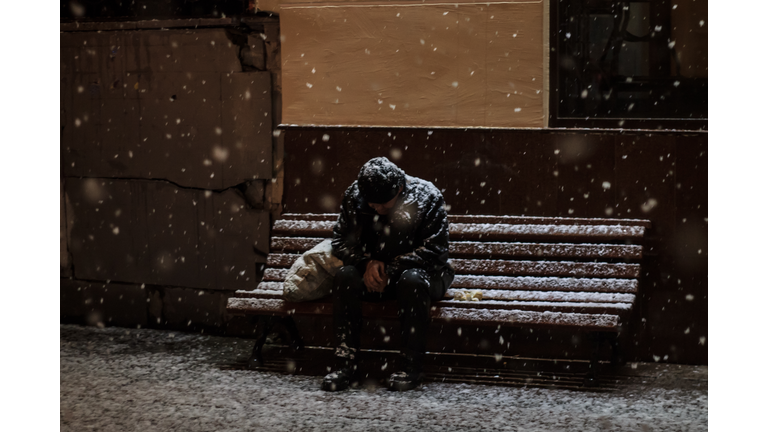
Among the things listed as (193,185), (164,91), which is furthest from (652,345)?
(164,91)

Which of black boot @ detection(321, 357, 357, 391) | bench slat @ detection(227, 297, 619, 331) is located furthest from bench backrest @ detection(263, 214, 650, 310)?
black boot @ detection(321, 357, 357, 391)

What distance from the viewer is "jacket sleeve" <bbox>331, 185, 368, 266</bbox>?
5609 mm

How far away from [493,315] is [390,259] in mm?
762

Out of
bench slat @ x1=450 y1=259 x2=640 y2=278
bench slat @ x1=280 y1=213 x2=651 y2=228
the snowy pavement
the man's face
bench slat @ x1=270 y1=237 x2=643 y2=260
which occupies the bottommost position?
the snowy pavement

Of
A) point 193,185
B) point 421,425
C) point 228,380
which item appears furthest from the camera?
point 193,185

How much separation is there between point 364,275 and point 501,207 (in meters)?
1.29

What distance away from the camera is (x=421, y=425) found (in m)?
4.68

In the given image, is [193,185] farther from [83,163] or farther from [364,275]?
[364,275]

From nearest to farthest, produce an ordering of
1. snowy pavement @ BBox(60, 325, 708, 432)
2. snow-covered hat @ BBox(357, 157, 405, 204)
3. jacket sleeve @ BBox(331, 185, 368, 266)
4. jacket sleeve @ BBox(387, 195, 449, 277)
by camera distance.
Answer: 1. snowy pavement @ BBox(60, 325, 708, 432)
2. snow-covered hat @ BBox(357, 157, 405, 204)
3. jacket sleeve @ BBox(387, 195, 449, 277)
4. jacket sleeve @ BBox(331, 185, 368, 266)

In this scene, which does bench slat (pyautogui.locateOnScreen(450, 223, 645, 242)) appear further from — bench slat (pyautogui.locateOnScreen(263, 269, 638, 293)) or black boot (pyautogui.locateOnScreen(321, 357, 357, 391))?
black boot (pyautogui.locateOnScreen(321, 357, 357, 391))

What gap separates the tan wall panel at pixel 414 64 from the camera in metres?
6.12

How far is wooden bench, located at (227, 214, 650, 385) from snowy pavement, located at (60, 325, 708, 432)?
427 millimetres

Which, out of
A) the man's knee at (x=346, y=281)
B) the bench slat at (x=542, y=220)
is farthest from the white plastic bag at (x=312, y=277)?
the bench slat at (x=542, y=220)

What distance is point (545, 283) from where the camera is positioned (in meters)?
5.81
